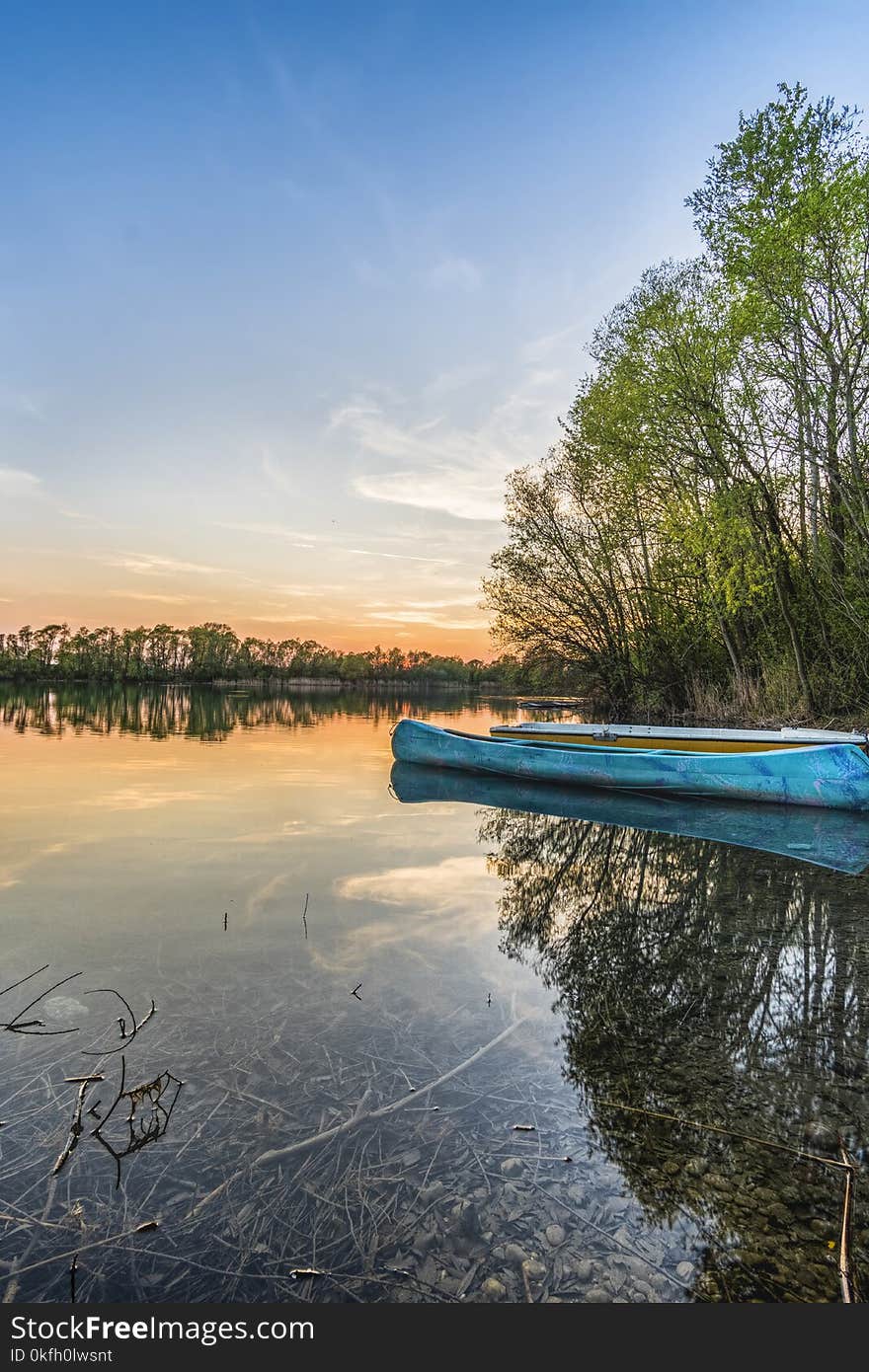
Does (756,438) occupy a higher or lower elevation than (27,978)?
higher

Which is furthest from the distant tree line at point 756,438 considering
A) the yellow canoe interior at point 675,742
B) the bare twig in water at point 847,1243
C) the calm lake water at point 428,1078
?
the bare twig in water at point 847,1243

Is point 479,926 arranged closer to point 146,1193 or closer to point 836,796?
point 146,1193

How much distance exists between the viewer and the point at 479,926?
443cm

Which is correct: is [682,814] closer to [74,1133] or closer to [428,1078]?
[428,1078]

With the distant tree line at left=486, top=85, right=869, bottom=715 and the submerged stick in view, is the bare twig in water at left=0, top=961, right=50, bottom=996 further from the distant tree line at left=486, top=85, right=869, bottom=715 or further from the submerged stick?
the distant tree line at left=486, top=85, right=869, bottom=715

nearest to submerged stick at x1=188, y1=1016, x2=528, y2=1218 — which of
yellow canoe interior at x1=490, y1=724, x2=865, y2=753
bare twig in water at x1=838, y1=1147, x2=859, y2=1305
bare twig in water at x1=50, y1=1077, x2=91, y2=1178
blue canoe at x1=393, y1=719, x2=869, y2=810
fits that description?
bare twig in water at x1=50, y1=1077, x2=91, y2=1178

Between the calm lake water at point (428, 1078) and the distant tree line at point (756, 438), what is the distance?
7253 millimetres

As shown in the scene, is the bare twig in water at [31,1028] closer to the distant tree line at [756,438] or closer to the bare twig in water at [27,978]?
the bare twig in water at [27,978]

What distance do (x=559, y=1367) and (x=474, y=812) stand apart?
7382 mm

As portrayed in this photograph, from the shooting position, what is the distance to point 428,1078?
2.52 meters

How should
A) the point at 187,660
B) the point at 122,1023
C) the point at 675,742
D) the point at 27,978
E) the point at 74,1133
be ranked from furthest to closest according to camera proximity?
the point at 187,660, the point at 675,742, the point at 27,978, the point at 122,1023, the point at 74,1133

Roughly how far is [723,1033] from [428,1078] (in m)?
1.40

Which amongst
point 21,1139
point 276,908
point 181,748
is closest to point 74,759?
point 181,748

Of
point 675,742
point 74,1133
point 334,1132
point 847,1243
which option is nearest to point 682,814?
point 675,742
